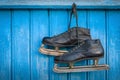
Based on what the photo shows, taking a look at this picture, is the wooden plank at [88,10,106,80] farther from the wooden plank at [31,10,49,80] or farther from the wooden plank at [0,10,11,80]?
the wooden plank at [0,10,11,80]

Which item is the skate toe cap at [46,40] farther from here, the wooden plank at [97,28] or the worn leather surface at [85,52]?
the wooden plank at [97,28]

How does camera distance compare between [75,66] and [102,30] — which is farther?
[102,30]

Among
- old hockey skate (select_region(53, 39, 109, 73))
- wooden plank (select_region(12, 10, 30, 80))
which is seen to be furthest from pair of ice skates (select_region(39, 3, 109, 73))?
wooden plank (select_region(12, 10, 30, 80))

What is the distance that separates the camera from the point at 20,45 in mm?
1237

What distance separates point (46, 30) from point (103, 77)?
0.38 meters

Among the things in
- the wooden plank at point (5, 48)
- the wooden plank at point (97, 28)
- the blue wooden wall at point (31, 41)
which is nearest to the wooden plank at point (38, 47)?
the blue wooden wall at point (31, 41)

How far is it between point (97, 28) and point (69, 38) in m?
0.18

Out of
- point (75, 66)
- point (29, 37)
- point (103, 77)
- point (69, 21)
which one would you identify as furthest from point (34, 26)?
point (103, 77)

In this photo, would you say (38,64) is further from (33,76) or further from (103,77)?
(103,77)

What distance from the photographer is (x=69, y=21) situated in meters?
1.25

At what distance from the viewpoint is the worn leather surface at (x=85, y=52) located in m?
1.09

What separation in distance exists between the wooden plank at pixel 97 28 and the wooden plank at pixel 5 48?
1.36 ft

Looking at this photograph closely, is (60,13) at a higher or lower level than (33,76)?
higher

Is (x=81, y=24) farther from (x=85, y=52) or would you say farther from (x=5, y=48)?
(x=5, y=48)
